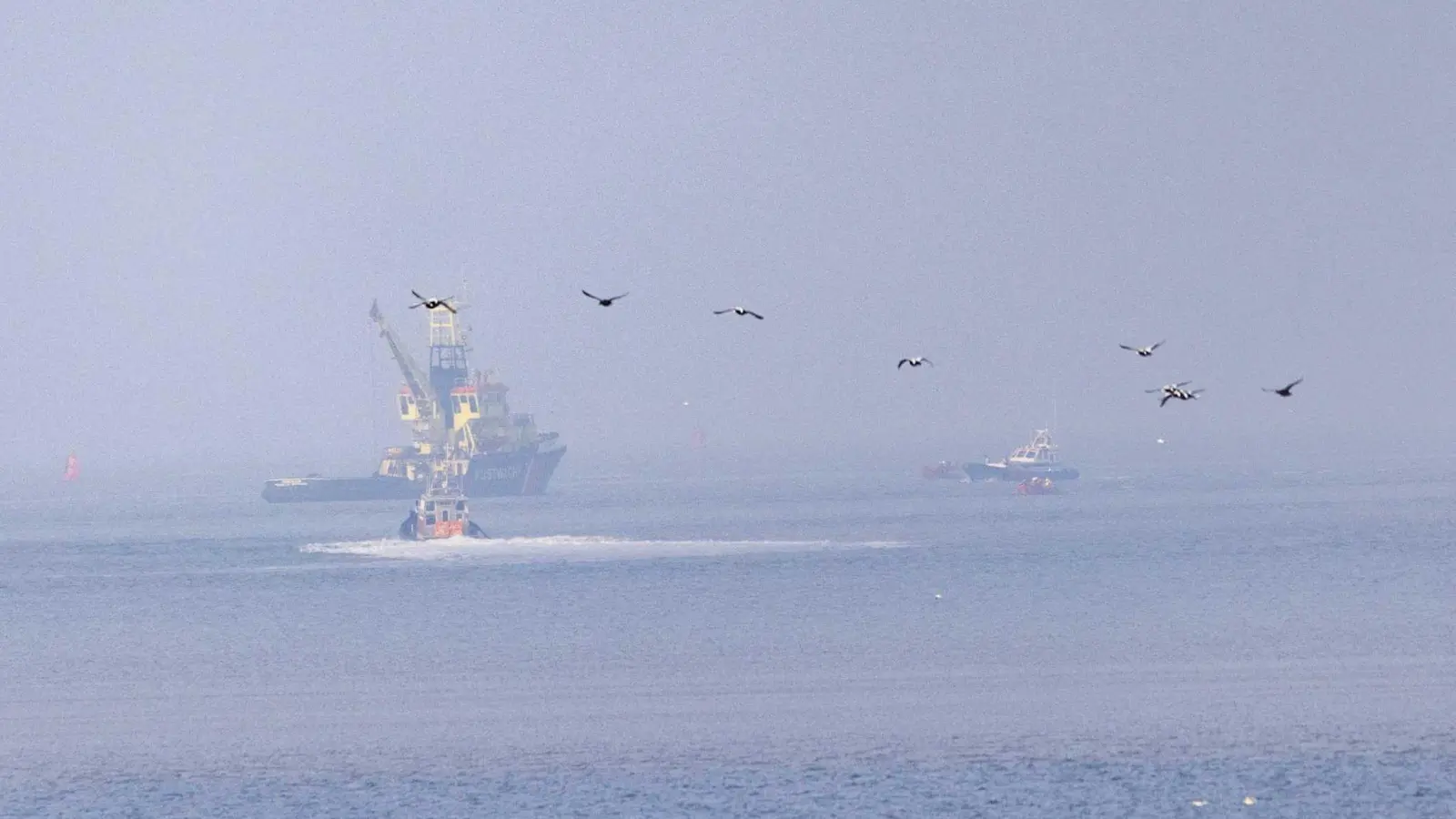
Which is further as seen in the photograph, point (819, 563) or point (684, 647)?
point (819, 563)

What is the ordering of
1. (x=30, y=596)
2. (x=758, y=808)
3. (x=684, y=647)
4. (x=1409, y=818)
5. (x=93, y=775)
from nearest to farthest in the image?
(x=1409, y=818) → (x=758, y=808) → (x=93, y=775) → (x=684, y=647) → (x=30, y=596)

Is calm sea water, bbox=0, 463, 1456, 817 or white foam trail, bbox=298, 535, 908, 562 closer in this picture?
calm sea water, bbox=0, 463, 1456, 817

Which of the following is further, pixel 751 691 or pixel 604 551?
pixel 604 551

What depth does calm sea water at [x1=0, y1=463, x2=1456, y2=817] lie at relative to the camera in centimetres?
7231

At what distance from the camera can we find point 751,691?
98.3m

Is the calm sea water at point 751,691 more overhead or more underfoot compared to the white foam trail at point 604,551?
more underfoot

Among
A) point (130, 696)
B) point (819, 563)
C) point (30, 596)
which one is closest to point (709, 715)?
point (130, 696)

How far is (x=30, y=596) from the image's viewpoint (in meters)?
169

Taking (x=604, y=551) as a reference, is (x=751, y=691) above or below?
below

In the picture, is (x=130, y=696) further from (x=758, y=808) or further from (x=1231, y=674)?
(x=1231, y=674)

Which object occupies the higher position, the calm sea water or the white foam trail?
the white foam trail

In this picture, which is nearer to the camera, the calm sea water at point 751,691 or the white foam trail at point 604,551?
the calm sea water at point 751,691

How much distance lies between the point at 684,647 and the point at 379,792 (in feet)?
142

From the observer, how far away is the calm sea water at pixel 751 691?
237 feet
